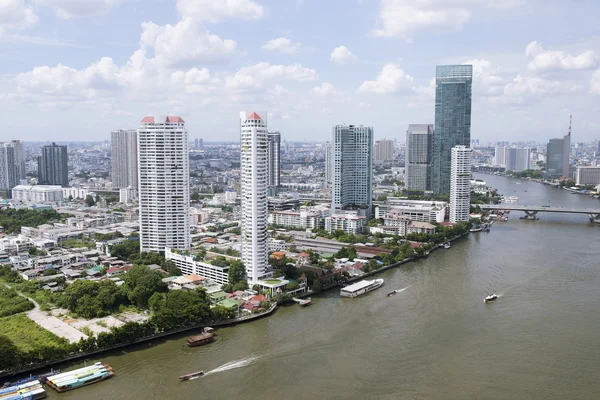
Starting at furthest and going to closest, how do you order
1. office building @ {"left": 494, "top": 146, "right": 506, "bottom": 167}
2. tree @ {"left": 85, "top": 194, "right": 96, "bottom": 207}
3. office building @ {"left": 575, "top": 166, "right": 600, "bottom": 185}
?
office building @ {"left": 494, "top": 146, "right": 506, "bottom": 167} < office building @ {"left": 575, "top": 166, "right": 600, "bottom": 185} < tree @ {"left": 85, "top": 194, "right": 96, "bottom": 207}

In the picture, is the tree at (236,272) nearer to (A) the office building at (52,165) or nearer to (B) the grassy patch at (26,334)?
(B) the grassy patch at (26,334)

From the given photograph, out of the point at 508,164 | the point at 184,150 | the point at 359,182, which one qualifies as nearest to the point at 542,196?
the point at 359,182

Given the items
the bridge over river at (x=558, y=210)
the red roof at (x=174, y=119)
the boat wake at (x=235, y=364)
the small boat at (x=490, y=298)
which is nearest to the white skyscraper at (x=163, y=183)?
the red roof at (x=174, y=119)

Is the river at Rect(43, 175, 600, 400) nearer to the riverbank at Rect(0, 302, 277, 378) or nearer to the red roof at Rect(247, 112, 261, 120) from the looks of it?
the riverbank at Rect(0, 302, 277, 378)

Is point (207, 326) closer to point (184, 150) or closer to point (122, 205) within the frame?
point (184, 150)

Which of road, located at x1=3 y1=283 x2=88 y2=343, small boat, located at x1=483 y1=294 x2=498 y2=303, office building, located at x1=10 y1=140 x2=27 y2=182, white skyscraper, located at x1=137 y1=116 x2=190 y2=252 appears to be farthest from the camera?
office building, located at x1=10 y1=140 x2=27 y2=182

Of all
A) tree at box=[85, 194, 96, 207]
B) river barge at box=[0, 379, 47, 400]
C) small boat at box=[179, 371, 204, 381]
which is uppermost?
tree at box=[85, 194, 96, 207]

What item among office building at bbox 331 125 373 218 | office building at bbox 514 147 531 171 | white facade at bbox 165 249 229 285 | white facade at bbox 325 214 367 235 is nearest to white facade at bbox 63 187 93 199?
office building at bbox 331 125 373 218
